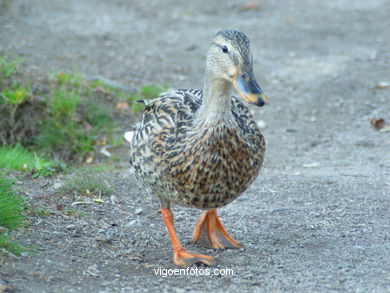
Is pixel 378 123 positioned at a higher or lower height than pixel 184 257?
higher

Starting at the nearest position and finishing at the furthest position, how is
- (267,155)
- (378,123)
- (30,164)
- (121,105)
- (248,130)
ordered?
(248,130) → (30,164) → (267,155) → (378,123) → (121,105)

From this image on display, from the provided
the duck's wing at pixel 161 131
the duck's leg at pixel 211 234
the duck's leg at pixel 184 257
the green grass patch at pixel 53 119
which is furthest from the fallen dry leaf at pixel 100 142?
the duck's leg at pixel 184 257

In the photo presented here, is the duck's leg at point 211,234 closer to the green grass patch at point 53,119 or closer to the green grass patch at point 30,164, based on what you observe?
the green grass patch at point 30,164

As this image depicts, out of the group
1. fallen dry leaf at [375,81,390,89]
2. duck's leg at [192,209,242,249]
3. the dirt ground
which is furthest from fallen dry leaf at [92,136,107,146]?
fallen dry leaf at [375,81,390,89]

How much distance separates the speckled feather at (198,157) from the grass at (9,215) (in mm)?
936

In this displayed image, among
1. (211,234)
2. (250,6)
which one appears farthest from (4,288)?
(250,6)

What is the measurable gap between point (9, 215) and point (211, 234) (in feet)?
4.75

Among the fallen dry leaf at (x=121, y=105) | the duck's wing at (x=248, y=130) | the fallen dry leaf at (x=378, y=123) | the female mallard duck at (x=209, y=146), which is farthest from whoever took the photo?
the fallen dry leaf at (x=121, y=105)

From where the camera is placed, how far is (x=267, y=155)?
687 cm

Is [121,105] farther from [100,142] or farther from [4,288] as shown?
[4,288]

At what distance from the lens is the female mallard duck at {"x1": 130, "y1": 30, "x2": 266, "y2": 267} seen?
3.88m

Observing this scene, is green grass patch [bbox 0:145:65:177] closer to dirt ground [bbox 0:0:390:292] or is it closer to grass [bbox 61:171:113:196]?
dirt ground [bbox 0:0:390:292]

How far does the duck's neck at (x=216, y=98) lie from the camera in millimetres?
3969

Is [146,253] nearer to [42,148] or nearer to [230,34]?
[230,34]
